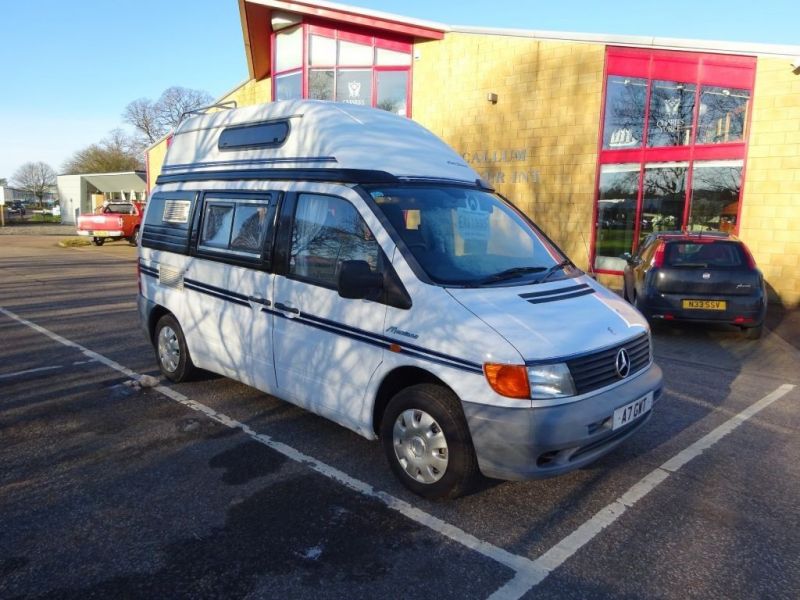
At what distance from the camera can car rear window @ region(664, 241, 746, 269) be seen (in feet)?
27.1

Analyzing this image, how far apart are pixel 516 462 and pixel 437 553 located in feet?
2.07

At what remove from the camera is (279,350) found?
4.46 meters

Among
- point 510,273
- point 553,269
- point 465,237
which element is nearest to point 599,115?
point 553,269

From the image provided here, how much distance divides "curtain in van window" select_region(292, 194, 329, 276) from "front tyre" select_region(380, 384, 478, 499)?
1.27 m

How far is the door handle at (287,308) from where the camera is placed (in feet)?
14.0

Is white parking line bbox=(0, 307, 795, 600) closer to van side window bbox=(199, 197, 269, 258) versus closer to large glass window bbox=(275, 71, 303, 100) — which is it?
van side window bbox=(199, 197, 269, 258)

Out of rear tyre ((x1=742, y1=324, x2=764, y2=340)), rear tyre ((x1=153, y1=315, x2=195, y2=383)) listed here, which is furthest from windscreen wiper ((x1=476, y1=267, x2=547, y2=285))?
rear tyre ((x1=742, y1=324, x2=764, y2=340))

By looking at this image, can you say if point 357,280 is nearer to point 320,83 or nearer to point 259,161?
point 259,161

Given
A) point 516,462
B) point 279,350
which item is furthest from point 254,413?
point 516,462

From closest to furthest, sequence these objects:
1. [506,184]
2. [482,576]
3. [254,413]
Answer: [482,576], [254,413], [506,184]

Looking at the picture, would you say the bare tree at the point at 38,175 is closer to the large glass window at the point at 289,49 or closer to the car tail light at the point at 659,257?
the large glass window at the point at 289,49

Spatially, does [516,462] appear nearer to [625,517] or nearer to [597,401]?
[597,401]

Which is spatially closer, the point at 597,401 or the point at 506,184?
the point at 597,401

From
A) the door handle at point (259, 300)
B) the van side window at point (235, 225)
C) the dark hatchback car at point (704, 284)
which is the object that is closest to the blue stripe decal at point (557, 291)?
the door handle at point (259, 300)
